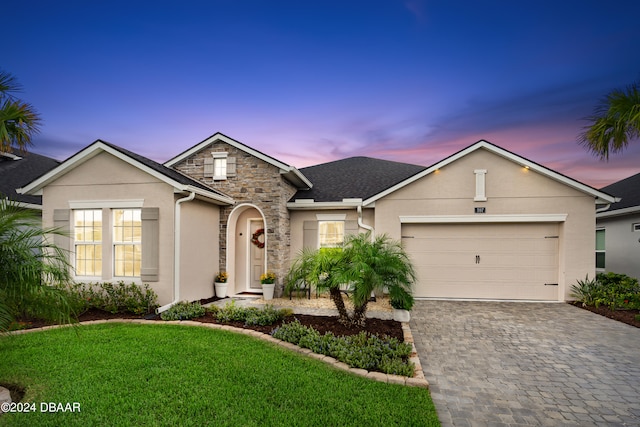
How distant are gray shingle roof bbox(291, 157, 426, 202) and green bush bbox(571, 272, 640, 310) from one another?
644 centimetres

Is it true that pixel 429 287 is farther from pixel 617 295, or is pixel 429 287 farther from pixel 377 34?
pixel 377 34

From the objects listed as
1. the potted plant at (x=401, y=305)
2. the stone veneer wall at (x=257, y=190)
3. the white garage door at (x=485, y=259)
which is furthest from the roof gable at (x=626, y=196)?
the stone veneer wall at (x=257, y=190)

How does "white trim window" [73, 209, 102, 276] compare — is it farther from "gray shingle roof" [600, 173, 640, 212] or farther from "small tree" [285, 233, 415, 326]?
"gray shingle roof" [600, 173, 640, 212]

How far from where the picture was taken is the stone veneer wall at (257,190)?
9.78 m

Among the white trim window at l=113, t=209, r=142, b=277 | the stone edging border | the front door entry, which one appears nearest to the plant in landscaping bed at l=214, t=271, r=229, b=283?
the front door entry

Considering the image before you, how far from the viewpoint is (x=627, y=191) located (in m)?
12.6

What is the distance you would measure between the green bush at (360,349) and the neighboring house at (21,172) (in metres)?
11.3

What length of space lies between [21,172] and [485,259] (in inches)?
737

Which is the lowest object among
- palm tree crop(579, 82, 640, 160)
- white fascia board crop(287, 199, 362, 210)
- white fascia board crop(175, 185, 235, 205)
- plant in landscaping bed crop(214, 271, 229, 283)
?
plant in landscaping bed crop(214, 271, 229, 283)

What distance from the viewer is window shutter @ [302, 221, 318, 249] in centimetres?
1062

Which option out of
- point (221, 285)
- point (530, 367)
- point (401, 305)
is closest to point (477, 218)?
point (401, 305)

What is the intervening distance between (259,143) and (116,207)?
29.5 ft

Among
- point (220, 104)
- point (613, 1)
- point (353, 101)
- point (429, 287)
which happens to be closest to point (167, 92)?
point (220, 104)

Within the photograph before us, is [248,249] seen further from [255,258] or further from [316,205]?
[316,205]
